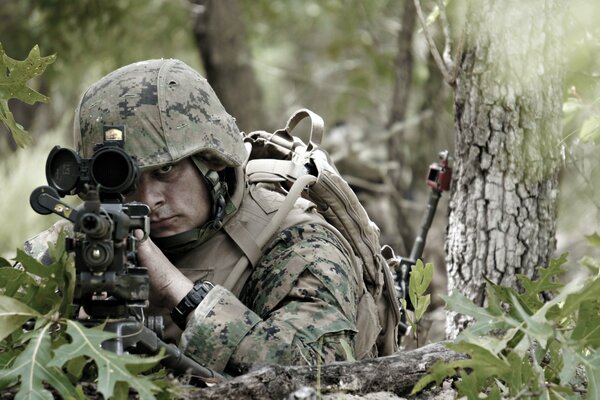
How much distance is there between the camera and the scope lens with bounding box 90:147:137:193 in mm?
3029

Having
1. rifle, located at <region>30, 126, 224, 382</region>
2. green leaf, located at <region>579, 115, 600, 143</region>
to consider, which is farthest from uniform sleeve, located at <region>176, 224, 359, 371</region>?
green leaf, located at <region>579, 115, 600, 143</region>

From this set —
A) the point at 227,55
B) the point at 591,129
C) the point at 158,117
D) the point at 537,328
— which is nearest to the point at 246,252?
the point at 158,117

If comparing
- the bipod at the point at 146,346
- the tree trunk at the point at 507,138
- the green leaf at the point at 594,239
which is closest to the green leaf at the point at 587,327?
the green leaf at the point at 594,239

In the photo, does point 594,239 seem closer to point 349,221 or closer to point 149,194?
point 349,221

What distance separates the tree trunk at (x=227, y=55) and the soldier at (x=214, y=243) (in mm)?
7556

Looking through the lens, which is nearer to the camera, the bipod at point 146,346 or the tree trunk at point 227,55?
the bipod at point 146,346

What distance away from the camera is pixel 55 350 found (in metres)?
2.79

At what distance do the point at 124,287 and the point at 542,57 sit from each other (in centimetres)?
239

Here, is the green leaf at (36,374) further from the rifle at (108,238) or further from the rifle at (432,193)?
the rifle at (432,193)

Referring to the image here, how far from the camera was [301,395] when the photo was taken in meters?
3.00

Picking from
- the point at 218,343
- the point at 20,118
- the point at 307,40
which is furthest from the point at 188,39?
the point at 218,343

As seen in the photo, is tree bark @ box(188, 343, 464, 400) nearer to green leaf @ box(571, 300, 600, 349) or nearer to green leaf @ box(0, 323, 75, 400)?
green leaf @ box(0, 323, 75, 400)

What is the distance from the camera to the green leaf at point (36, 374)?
273 centimetres

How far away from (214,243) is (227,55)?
25.8 ft
